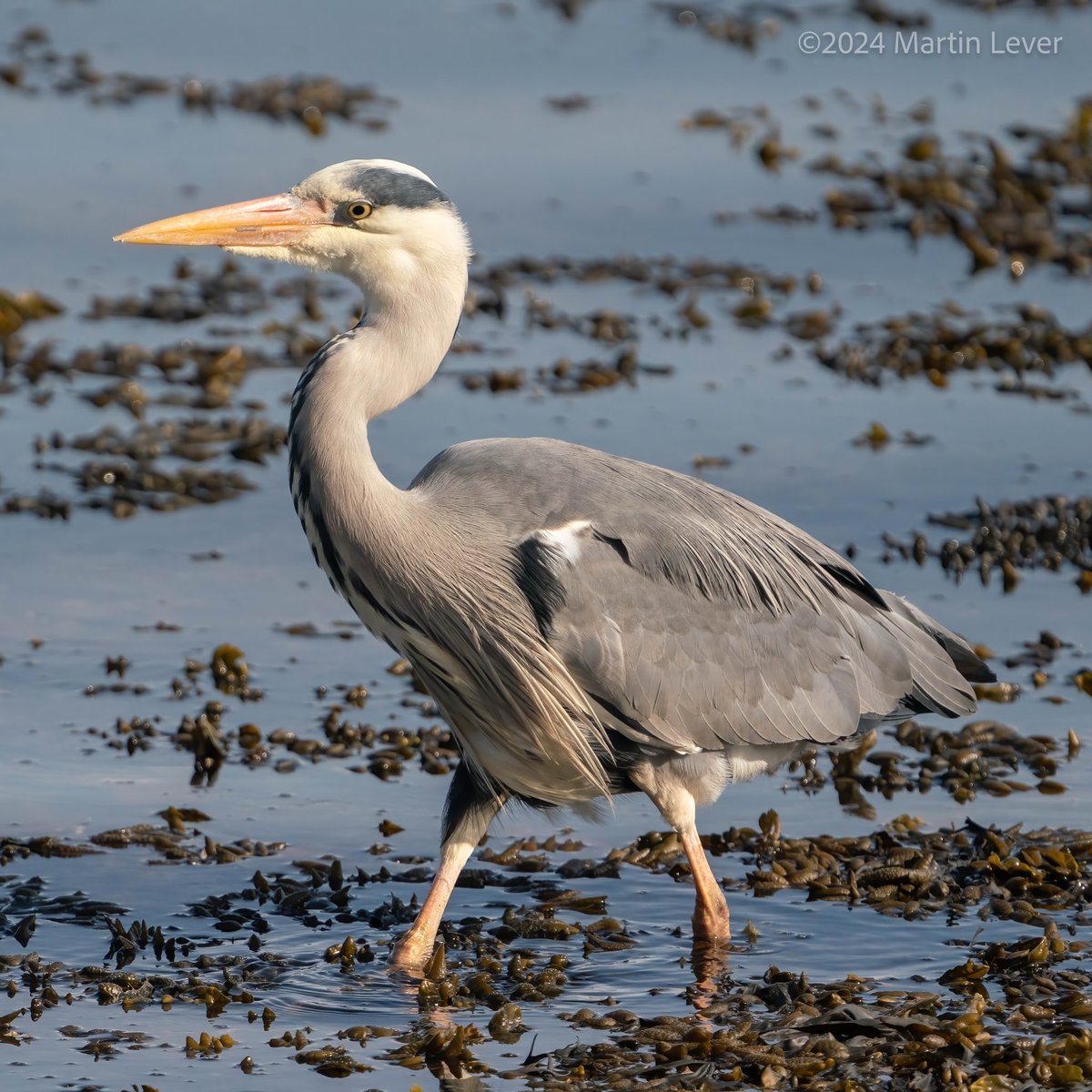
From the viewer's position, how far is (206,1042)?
5426 mm

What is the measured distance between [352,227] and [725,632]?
5.61 feet

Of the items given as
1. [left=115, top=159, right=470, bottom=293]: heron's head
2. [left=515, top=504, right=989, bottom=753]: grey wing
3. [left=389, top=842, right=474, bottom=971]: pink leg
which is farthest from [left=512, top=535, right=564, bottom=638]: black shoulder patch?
[left=115, top=159, right=470, bottom=293]: heron's head

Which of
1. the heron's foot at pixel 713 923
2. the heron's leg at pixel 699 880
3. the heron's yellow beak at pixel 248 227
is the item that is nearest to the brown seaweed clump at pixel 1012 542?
the heron's leg at pixel 699 880

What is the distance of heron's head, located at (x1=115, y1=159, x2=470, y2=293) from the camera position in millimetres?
6070

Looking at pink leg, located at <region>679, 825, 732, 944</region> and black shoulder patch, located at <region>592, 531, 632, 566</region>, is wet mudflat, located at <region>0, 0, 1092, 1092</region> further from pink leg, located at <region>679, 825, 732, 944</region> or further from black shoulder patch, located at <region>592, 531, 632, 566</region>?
black shoulder patch, located at <region>592, 531, 632, 566</region>

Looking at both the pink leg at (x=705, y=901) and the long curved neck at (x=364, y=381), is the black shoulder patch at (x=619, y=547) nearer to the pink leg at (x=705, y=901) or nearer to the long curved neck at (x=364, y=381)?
the long curved neck at (x=364, y=381)

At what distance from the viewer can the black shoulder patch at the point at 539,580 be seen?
6117 millimetres

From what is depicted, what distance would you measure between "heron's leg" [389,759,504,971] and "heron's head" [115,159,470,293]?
1.55 metres

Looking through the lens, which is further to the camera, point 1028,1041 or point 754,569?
point 754,569

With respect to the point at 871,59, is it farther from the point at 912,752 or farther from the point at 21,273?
the point at 912,752

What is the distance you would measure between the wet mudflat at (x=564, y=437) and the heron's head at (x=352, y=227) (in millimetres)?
1930

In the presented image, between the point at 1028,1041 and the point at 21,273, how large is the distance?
28.4 ft

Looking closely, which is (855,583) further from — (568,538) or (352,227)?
(352,227)

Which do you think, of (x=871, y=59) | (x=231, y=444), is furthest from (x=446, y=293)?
(x=871, y=59)
